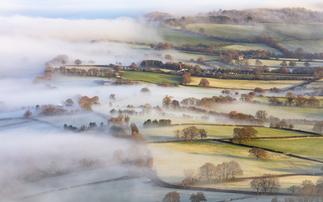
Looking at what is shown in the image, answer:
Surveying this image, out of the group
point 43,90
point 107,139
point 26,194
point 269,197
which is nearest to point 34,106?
point 43,90

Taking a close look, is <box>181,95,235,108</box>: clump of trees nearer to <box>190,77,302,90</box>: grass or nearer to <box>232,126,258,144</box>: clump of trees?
<box>190,77,302,90</box>: grass

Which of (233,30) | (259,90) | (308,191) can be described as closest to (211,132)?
(308,191)

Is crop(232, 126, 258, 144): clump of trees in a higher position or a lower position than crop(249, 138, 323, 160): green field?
higher

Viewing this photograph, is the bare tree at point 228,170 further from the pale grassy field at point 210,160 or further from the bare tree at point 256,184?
the bare tree at point 256,184

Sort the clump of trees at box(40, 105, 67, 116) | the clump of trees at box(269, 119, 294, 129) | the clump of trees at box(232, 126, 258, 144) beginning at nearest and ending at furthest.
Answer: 1. the clump of trees at box(232, 126, 258, 144)
2. the clump of trees at box(269, 119, 294, 129)
3. the clump of trees at box(40, 105, 67, 116)

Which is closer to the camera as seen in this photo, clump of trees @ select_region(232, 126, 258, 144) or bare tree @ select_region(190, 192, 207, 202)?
bare tree @ select_region(190, 192, 207, 202)

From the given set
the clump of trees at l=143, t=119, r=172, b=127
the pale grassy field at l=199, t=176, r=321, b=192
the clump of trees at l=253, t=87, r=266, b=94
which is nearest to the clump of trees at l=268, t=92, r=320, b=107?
the clump of trees at l=253, t=87, r=266, b=94
